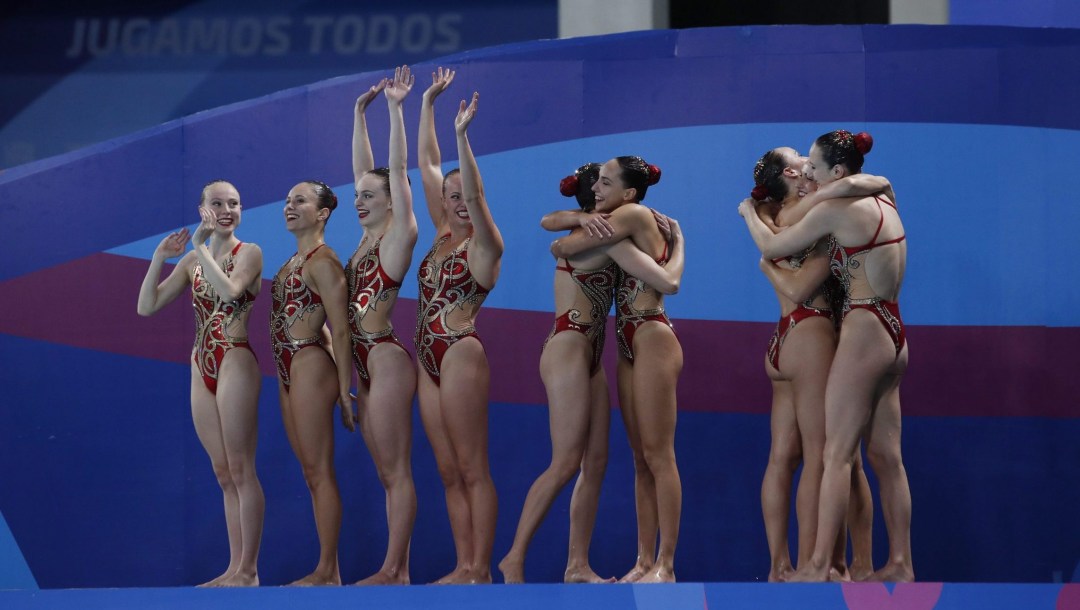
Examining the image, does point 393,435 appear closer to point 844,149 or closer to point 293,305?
point 293,305

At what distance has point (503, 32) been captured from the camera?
390 inches

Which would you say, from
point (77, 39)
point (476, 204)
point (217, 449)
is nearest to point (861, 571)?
point (476, 204)

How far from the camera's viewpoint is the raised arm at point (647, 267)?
554cm

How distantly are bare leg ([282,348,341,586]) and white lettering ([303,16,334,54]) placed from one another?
14.6 feet

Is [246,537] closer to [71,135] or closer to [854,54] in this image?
[854,54]

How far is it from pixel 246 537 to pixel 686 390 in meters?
2.35

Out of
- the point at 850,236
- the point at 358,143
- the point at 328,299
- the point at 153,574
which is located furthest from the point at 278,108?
the point at 850,236

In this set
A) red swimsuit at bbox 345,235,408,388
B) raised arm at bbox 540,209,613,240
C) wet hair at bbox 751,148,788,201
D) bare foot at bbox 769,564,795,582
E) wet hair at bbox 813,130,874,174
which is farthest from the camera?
red swimsuit at bbox 345,235,408,388

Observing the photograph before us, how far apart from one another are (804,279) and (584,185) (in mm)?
942

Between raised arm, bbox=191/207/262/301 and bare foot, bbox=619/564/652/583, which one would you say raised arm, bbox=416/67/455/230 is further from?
bare foot, bbox=619/564/652/583

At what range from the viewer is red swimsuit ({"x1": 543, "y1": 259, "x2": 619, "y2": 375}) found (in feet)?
18.5

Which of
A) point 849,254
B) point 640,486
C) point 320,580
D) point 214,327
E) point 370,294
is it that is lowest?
point 320,580

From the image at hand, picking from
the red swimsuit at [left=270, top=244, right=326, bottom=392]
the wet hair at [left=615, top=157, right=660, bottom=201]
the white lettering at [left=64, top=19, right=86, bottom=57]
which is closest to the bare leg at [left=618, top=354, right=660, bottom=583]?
the wet hair at [left=615, top=157, right=660, bottom=201]

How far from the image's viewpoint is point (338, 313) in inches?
233
